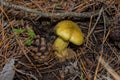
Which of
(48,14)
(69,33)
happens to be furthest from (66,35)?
(48,14)

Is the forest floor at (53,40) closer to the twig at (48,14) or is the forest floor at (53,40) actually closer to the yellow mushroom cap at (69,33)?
the twig at (48,14)

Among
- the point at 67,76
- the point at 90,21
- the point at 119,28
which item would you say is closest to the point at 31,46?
the point at 67,76

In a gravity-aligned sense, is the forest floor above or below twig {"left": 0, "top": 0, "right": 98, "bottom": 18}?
below

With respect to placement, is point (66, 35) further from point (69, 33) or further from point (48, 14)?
point (48, 14)

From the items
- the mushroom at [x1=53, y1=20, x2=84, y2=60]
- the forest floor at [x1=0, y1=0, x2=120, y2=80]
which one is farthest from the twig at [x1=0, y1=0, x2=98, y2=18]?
the mushroom at [x1=53, y1=20, x2=84, y2=60]

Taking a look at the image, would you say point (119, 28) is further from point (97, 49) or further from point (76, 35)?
point (76, 35)

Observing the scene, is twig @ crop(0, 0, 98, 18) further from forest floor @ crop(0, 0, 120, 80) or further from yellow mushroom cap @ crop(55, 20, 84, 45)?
yellow mushroom cap @ crop(55, 20, 84, 45)

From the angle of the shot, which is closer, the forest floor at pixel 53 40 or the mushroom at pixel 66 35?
the mushroom at pixel 66 35

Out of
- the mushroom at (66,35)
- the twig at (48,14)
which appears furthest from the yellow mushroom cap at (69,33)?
the twig at (48,14)
